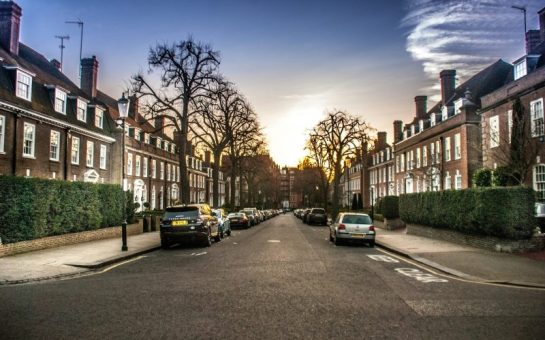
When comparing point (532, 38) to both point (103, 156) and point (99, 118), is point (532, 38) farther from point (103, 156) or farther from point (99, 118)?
point (103, 156)

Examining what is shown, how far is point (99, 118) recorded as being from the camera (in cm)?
4038

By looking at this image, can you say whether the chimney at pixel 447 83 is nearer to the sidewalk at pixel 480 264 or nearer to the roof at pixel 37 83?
the sidewalk at pixel 480 264

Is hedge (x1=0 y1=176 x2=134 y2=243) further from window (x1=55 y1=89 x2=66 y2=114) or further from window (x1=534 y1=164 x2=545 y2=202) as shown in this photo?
window (x1=534 y1=164 x2=545 y2=202)

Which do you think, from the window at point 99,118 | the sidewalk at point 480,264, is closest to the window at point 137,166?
the window at point 99,118

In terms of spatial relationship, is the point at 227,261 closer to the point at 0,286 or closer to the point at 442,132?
the point at 0,286

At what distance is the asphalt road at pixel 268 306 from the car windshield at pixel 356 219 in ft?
28.2

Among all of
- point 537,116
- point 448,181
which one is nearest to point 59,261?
point 537,116

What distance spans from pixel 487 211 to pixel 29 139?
86.8 ft

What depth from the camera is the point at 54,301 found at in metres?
8.32

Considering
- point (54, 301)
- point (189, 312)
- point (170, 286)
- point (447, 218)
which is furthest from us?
point (447, 218)

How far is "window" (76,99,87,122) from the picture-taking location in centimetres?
3622

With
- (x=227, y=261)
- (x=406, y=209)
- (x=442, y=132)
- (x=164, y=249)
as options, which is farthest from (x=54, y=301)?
(x=442, y=132)

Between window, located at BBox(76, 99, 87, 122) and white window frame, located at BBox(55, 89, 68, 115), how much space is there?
1767 millimetres

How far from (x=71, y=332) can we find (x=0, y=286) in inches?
207
